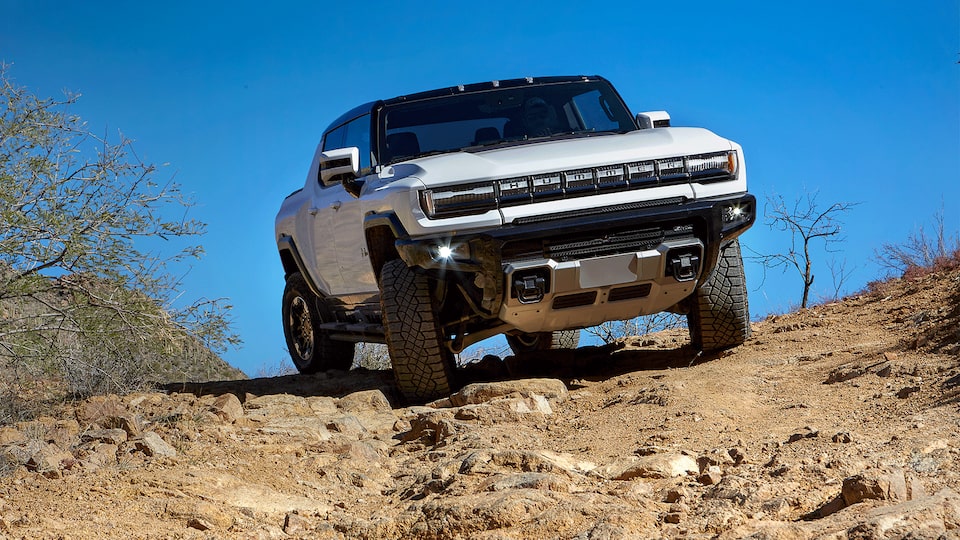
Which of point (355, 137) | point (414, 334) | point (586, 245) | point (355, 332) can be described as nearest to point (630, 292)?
point (586, 245)

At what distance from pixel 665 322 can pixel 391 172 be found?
23.7 feet

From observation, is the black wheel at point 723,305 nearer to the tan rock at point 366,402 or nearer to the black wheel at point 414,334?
the black wheel at point 414,334

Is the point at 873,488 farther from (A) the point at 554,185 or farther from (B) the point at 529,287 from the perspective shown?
(A) the point at 554,185

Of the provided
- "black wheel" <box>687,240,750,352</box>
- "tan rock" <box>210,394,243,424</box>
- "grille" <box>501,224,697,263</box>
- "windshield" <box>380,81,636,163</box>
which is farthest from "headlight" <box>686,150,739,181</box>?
"tan rock" <box>210,394,243,424</box>

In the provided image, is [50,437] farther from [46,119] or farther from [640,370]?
[640,370]

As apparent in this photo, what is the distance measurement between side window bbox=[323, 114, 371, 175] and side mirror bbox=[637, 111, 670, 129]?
2.01m

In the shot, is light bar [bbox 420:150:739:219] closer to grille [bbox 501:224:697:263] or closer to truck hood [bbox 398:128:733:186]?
truck hood [bbox 398:128:733:186]

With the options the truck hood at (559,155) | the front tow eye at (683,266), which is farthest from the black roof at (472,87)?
the front tow eye at (683,266)

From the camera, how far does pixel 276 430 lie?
22.1 feet

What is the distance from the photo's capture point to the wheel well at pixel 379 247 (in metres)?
7.68

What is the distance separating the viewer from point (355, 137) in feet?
27.9

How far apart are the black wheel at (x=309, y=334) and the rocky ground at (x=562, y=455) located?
69.2 inches

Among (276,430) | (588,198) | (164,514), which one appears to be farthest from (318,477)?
(588,198)

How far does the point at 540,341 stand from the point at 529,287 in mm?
4188
